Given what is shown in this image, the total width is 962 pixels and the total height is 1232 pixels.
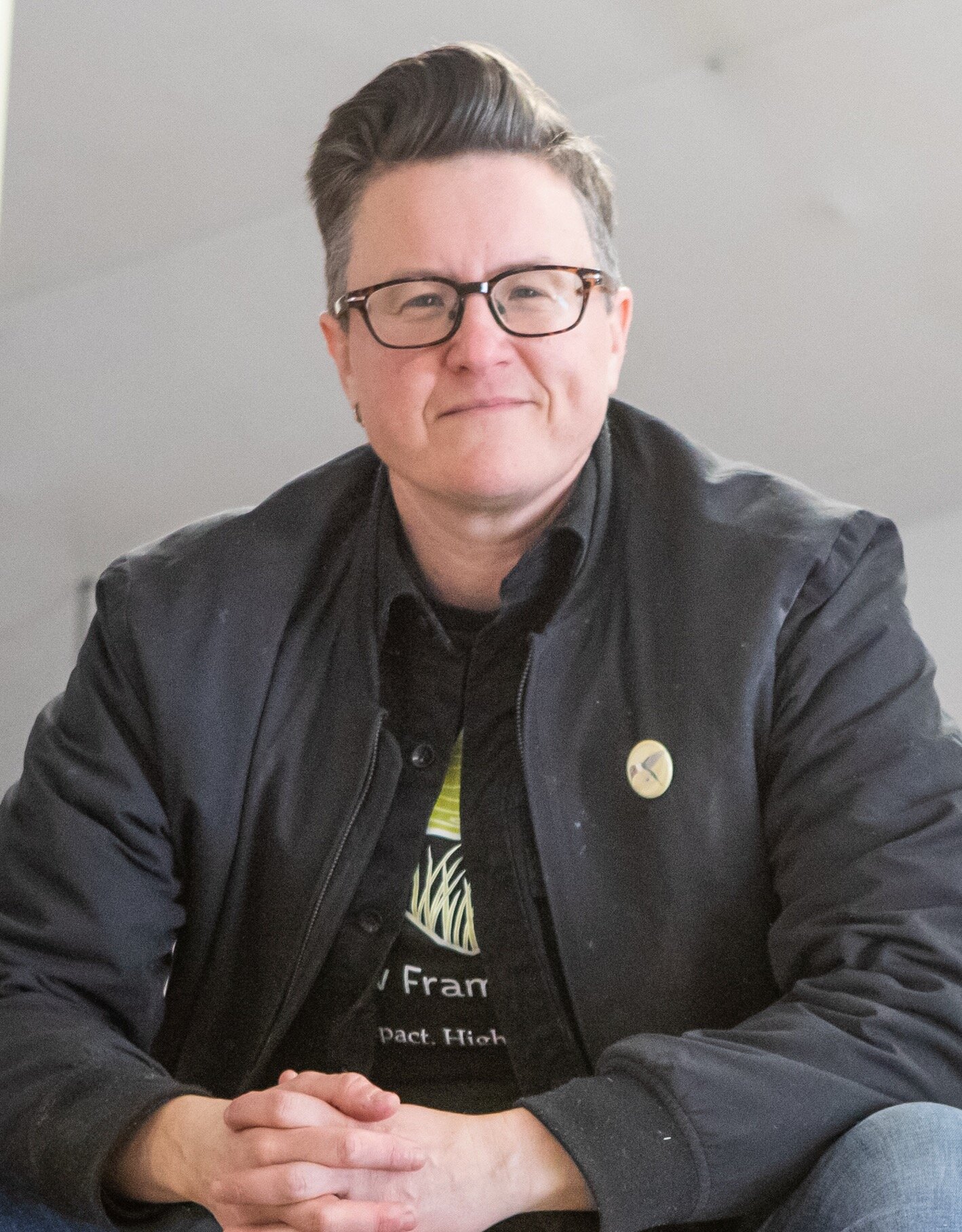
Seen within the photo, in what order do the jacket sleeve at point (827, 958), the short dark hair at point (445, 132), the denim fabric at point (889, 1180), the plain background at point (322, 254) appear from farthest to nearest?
the plain background at point (322, 254) < the short dark hair at point (445, 132) < the jacket sleeve at point (827, 958) < the denim fabric at point (889, 1180)

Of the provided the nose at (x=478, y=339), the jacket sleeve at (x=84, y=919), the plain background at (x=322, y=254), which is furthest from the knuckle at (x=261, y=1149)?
the plain background at (x=322, y=254)

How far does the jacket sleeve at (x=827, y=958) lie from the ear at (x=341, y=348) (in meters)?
0.52

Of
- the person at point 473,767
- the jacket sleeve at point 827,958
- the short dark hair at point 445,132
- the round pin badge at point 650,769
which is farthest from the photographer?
the short dark hair at point 445,132

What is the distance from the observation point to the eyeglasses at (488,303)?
148 cm

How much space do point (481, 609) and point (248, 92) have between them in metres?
1.51

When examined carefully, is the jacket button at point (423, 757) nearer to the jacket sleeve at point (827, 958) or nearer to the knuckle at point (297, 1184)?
the jacket sleeve at point (827, 958)

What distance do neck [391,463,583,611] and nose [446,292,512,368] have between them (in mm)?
143

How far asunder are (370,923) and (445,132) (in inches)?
30.1

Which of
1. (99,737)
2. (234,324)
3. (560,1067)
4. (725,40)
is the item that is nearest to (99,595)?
(99,737)

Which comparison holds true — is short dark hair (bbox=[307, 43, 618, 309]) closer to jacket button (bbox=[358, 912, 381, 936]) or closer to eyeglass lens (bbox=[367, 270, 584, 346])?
eyeglass lens (bbox=[367, 270, 584, 346])

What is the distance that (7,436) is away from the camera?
2979mm

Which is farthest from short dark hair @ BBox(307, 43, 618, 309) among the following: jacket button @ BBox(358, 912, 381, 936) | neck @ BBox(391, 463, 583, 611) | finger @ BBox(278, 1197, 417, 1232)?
finger @ BBox(278, 1197, 417, 1232)

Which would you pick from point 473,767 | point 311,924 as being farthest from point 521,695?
point 311,924

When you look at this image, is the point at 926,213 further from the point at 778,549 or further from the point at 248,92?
the point at 778,549
